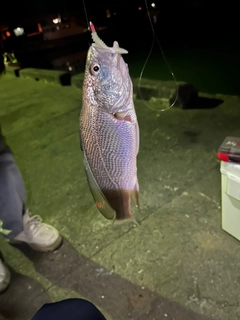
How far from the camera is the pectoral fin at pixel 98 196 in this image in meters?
1.09

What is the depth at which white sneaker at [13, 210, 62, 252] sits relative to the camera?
2.63 m

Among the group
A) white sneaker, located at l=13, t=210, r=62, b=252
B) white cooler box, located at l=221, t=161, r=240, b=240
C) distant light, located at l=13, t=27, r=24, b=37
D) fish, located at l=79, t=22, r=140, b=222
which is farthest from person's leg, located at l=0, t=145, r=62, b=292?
distant light, located at l=13, t=27, r=24, b=37

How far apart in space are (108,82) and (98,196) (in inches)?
14.6

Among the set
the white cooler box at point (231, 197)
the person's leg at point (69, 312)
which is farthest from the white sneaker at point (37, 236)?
the person's leg at point (69, 312)

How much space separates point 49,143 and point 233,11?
17.3 meters

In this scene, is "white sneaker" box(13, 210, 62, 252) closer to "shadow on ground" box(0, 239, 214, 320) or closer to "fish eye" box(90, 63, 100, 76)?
"shadow on ground" box(0, 239, 214, 320)

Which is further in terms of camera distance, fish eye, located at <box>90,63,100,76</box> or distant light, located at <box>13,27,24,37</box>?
distant light, located at <box>13,27,24,37</box>

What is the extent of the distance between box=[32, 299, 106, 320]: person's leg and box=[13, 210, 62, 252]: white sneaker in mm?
1464

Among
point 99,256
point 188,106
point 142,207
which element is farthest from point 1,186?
point 188,106

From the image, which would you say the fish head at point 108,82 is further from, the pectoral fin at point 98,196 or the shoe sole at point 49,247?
the shoe sole at point 49,247

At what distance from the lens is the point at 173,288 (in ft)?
7.23

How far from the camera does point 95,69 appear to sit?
1027 mm

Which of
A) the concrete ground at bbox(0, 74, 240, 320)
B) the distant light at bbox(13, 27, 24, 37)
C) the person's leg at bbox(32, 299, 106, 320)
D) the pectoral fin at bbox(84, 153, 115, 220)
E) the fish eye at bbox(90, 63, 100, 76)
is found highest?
the fish eye at bbox(90, 63, 100, 76)

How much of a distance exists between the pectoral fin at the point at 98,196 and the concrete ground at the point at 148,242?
3.93ft
